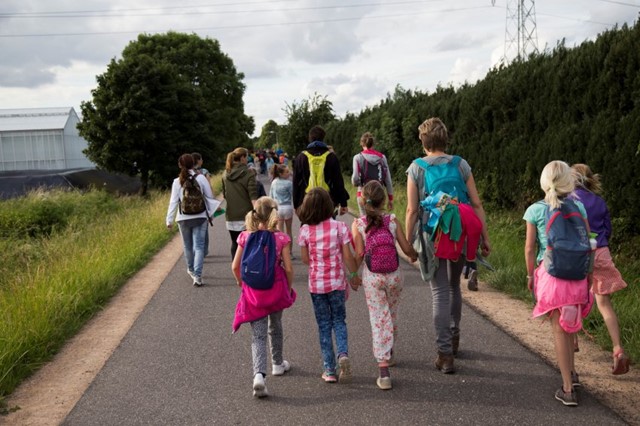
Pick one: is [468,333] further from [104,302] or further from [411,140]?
[411,140]

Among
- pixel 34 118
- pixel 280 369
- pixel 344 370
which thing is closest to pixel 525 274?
pixel 344 370

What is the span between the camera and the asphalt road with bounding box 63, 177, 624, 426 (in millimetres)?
4102

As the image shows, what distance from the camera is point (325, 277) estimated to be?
4777 millimetres

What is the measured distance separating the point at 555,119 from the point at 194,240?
20.2ft

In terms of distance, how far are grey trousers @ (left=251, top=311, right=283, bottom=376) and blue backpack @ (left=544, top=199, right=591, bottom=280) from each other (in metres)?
2.07

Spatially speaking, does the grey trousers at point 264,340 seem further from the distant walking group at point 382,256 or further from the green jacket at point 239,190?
the green jacket at point 239,190

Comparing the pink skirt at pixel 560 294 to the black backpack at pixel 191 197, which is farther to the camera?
the black backpack at pixel 191 197

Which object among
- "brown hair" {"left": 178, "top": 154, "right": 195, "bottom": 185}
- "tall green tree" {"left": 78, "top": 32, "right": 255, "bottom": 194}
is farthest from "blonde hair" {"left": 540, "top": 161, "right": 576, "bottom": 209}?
"tall green tree" {"left": 78, "top": 32, "right": 255, "bottom": 194}

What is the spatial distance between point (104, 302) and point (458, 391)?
507 cm

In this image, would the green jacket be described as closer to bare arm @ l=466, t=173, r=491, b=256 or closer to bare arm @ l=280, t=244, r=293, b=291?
bare arm @ l=280, t=244, r=293, b=291

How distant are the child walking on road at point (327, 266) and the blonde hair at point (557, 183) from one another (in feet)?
4.84

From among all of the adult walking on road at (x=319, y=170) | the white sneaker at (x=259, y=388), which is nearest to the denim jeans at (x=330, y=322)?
the white sneaker at (x=259, y=388)

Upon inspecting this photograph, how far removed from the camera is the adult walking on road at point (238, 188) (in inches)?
356

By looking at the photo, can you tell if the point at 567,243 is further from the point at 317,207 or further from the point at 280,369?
→ the point at 280,369
